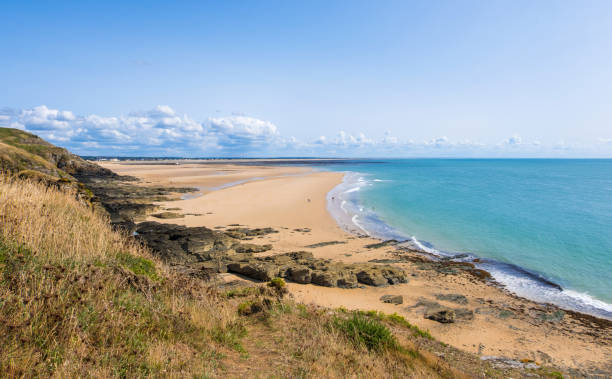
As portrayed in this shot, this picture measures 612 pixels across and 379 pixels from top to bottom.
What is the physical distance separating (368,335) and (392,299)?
6759 mm

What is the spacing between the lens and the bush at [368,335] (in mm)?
6246

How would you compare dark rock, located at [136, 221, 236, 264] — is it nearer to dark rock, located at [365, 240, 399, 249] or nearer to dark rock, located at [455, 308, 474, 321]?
dark rock, located at [365, 240, 399, 249]

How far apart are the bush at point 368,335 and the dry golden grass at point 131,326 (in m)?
0.10

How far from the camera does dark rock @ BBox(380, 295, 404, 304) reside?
12.5m

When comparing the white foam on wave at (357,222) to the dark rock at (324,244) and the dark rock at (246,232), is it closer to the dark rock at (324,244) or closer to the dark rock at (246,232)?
the dark rock at (324,244)

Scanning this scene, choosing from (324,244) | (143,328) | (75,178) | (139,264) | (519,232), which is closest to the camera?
(143,328)

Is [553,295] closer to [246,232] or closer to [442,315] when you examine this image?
[442,315]

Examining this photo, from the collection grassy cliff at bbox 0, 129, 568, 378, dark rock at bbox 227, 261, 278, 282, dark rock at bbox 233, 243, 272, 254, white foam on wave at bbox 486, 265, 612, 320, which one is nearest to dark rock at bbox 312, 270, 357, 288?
dark rock at bbox 227, 261, 278, 282

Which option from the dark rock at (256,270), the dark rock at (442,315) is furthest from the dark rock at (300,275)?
the dark rock at (442,315)

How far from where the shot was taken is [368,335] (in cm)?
641

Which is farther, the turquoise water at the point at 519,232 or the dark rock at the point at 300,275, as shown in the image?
the turquoise water at the point at 519,232

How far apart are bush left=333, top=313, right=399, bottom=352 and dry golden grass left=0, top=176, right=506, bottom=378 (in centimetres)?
10

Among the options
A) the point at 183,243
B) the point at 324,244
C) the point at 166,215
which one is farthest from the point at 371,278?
the point at 166,215

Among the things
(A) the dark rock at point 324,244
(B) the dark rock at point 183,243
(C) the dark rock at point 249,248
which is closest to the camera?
(B) the dark rock at point 183,243
